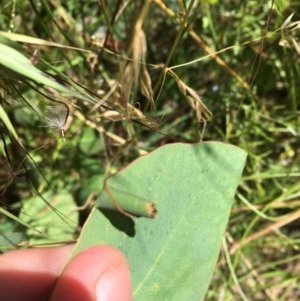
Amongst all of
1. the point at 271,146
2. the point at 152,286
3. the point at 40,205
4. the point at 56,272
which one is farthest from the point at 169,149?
the point at 271,146

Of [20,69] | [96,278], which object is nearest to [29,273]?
[96,278]

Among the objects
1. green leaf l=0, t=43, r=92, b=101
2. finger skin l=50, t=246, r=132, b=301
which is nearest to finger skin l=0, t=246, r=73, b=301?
finger skin l=50, t=246, r=132, b=301

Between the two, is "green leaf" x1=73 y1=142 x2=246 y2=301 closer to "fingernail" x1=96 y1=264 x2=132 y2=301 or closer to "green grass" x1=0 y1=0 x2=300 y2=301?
"fingernail" x1=96 y1=264 x2=132 y2=301

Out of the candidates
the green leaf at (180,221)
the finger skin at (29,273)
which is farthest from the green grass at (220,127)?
the green leaf at (180,221)

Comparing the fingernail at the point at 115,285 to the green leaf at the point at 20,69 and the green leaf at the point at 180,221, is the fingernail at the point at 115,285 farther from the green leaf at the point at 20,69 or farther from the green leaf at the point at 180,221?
the green leaf at the point at 20,69

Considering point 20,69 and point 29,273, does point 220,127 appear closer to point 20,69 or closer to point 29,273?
point 29,273

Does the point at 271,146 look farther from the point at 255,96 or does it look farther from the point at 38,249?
the point at 38,249
